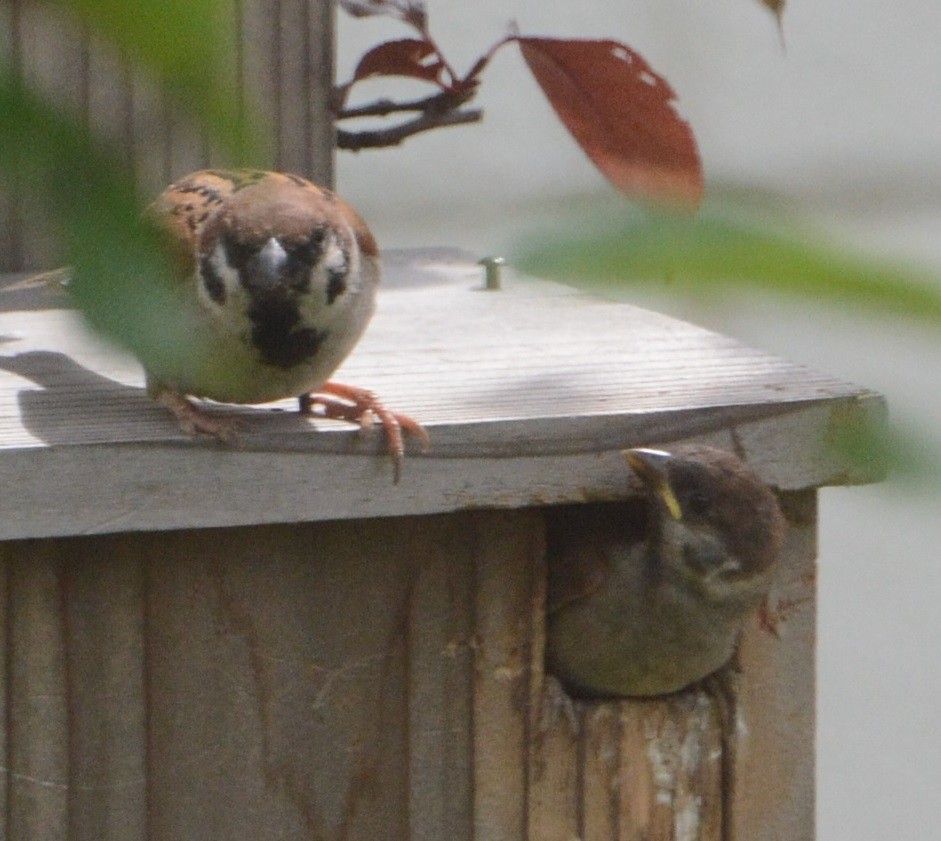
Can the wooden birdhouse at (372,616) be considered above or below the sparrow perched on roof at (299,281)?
below

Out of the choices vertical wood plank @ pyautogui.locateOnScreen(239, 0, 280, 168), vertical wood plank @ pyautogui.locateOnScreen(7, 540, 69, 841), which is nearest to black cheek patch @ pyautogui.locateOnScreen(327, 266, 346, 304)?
vertical wood plank @ pyautogui.locateOnScreen(7, 540, 69, 841)

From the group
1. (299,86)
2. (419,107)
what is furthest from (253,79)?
(299,86)

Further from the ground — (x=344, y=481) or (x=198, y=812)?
(x=344, y=481)

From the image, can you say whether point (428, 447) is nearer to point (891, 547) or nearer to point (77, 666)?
point (77, 666)

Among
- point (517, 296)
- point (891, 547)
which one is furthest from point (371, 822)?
point (891, 547)

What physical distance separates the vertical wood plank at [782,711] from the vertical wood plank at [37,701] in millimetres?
579

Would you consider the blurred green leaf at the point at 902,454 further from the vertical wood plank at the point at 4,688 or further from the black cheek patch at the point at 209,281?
the vertical wood plank at the point at 4,688

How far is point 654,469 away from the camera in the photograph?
121 centimetres

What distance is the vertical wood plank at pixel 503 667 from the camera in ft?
4.23

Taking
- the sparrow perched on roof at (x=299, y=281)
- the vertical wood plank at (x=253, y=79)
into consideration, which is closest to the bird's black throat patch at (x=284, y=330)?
the sparrow perched on roof at (x=299, y=281)

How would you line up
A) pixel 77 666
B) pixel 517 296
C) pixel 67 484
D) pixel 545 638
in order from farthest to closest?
pixel 517 296, pixel 545 638, pixel 77 666, pixel 67 484

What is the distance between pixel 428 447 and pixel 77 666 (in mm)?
330

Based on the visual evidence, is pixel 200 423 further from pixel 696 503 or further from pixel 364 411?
pixel 696 503

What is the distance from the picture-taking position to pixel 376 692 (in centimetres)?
129
